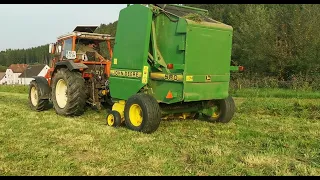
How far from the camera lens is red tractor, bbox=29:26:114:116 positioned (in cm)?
832

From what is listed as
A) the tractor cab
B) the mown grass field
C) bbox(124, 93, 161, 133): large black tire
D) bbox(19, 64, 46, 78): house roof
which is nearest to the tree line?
the tractor cab

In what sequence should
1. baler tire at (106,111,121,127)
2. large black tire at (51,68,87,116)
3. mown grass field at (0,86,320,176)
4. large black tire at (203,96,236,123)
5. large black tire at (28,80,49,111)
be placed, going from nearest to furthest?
mown grass field at (0,86,320,176), baler tire at (106,111,121,127), large black tire at (203,96,236,123), large black tire at (51,68,87,116), large black tire at (28,80,49,111)

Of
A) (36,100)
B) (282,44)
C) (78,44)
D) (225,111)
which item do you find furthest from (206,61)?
(282,44)

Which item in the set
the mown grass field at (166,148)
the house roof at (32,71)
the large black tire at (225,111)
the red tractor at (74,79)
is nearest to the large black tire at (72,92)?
the red tractor at (74,79)

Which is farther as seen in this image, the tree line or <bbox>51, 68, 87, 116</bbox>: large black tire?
the tree line

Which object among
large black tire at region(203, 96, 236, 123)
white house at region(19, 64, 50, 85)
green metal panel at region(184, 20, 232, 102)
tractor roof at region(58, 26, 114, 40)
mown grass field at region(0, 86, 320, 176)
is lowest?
white house at region(19, 64, 50, 85)

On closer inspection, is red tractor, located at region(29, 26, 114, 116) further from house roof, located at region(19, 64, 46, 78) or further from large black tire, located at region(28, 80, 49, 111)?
house roof, located at region(19, 64, 46, 78)

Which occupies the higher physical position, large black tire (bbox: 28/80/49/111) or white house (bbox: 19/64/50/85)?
large black tire (bbox: 28/80/49/111)

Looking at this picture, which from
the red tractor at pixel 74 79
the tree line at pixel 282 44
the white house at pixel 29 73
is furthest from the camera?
the white house at pixel 29 73

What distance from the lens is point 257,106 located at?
943cm

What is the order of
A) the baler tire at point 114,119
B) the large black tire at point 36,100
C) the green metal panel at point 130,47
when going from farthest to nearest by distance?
1. the large black tire at point 36,100
2. the baler tire at point 114,119
3. the green metal panel at point 130,47

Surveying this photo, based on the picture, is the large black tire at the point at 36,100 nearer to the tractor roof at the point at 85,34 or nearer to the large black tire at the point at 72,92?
the large black tire at the point at 72,92

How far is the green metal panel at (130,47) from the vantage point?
22.2 feet

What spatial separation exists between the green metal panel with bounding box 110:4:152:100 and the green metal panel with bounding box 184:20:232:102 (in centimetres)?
94
